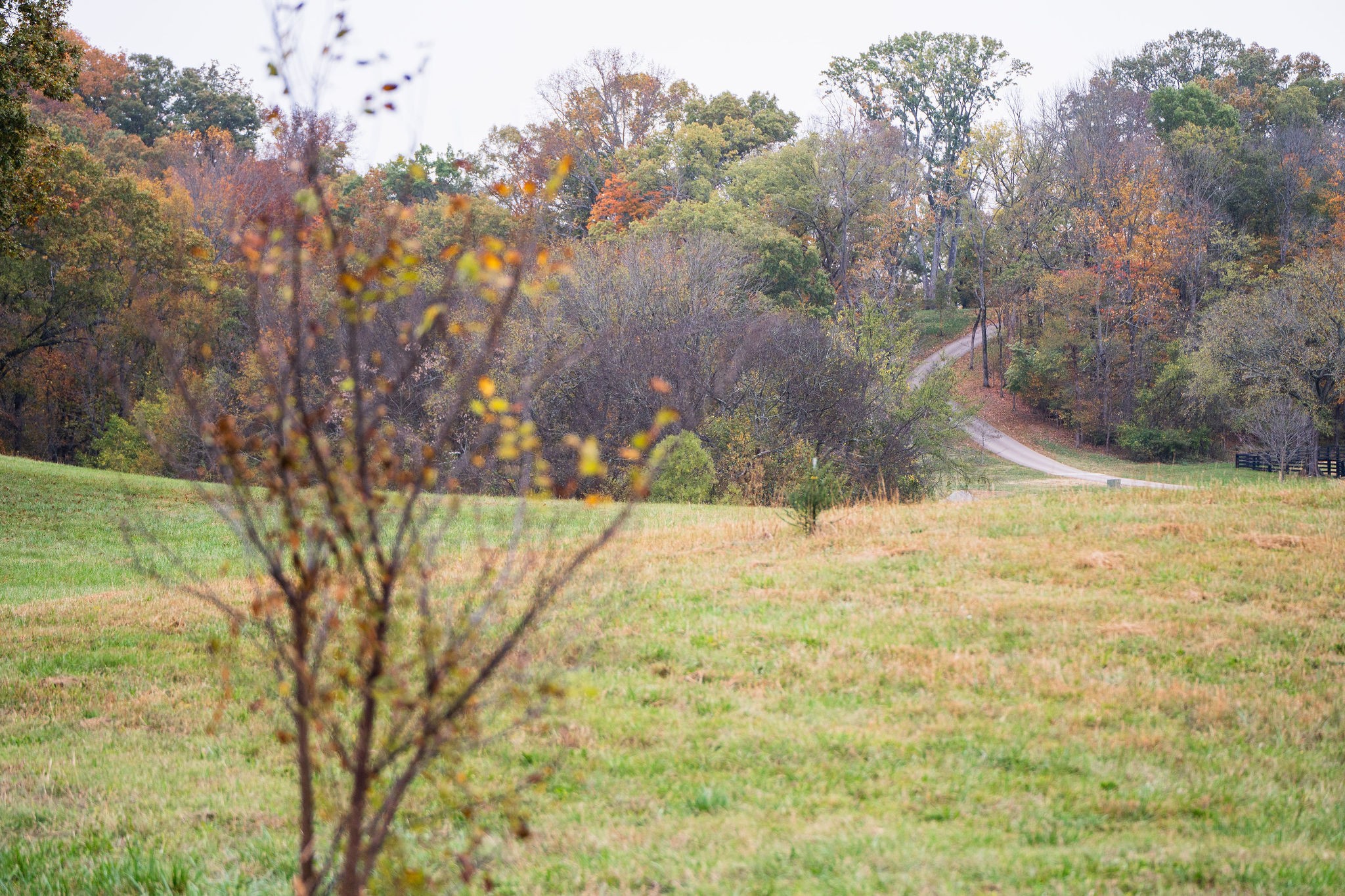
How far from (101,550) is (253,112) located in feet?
143

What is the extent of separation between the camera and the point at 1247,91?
58375 millimetres

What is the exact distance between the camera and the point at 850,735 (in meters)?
6.05

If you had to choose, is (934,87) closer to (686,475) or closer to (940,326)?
(940,326)

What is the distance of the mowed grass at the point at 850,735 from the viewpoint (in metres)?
4.44

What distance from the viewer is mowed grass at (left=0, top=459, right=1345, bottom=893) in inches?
175

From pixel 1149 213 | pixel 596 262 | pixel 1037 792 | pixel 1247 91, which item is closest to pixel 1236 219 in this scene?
pixel 1149 213

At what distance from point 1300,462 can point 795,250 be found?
20.7m

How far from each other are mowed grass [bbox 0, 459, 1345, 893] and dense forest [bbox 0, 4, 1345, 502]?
35.5 ft

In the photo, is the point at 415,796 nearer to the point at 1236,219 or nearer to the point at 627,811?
the point at 627,811

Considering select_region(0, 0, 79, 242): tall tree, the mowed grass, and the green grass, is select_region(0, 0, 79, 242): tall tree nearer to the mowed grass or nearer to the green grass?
the mowed grass

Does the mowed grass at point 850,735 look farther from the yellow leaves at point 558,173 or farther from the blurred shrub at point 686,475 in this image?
the blurred shrub at point 686,475

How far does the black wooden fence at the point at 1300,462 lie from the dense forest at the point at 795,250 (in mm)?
1374

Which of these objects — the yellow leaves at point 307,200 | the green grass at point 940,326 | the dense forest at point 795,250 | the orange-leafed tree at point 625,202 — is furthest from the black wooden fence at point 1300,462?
the yellow leaves at point 307,200

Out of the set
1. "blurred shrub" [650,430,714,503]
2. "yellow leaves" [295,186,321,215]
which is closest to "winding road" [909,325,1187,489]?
"blurred shrub" [650,430,714,503]
